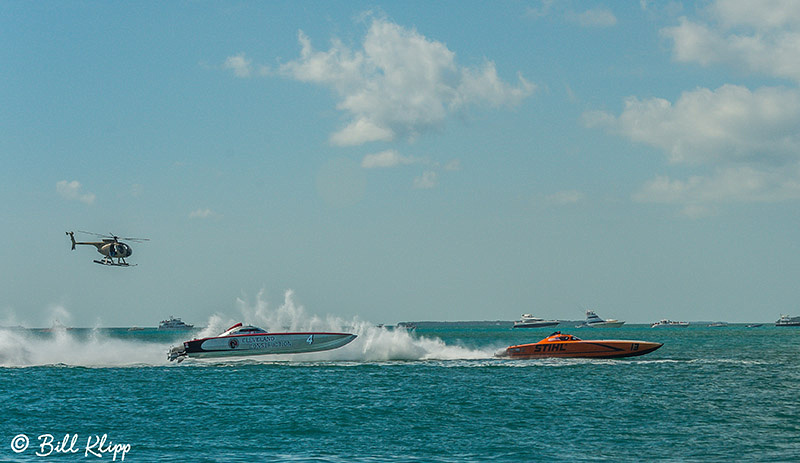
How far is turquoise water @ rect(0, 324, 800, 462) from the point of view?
1010 inches

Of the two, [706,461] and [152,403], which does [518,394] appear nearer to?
[706,461]

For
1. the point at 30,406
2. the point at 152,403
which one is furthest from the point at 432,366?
the point at 30,406

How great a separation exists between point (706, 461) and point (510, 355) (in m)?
34.8

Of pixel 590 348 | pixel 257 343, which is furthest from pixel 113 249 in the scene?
pixel 590 348

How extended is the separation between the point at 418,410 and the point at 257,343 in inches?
1007

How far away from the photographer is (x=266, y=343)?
57.0 metres

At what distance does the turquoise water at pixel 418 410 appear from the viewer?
2566 centimetres

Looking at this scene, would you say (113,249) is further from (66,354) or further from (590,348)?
(590,348)

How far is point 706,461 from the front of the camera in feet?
76.2

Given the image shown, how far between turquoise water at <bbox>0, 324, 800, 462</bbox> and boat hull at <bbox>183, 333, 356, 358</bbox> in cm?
146

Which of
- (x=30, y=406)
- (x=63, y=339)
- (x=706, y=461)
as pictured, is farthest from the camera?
(x=63, y=339)

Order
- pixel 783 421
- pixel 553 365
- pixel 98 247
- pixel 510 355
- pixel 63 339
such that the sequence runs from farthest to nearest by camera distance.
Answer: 1. pixel 63 339
2. pixel 98 247
3. pixel 510 355
4. pixel 553 365
5. pixel 783 421

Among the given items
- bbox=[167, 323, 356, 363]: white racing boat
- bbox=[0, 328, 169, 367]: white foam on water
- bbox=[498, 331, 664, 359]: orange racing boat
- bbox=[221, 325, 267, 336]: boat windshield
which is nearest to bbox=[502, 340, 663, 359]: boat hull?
bbox=[498, 331, 664, 359]: orange racing boat
